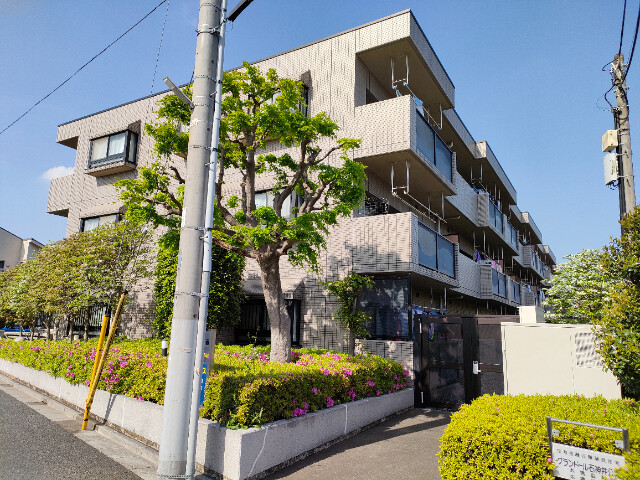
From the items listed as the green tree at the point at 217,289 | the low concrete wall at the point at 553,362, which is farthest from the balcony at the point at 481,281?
the green tree at the point at 217,289

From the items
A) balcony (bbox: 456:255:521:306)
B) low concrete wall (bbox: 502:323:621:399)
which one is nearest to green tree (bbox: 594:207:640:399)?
low concrete wall (bbox: 502:323:621:399)

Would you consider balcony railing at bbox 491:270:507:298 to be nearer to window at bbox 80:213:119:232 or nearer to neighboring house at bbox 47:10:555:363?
neighboring house at bbox 47:10:555:363

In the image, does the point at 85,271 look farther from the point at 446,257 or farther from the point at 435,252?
the point at 446,257

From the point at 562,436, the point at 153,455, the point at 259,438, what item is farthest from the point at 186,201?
the point at 562,436

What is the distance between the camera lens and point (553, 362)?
312 inches

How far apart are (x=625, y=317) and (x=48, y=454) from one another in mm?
8131

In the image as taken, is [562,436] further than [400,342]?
No

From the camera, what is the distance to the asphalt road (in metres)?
5.73

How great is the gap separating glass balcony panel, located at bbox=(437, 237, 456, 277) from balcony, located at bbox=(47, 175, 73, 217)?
17.3 m

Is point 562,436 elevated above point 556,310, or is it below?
below

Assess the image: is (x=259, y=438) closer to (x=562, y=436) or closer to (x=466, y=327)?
(x=562, y=436)

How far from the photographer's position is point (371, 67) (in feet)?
48.9

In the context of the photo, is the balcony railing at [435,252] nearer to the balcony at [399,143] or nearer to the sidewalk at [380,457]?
the balcony at [399,143]

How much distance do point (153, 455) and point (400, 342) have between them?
695 centimetres
